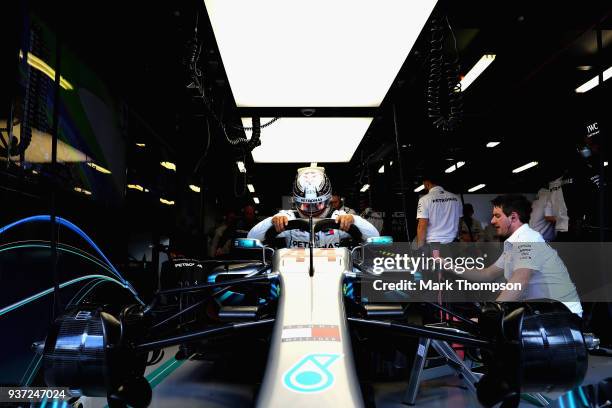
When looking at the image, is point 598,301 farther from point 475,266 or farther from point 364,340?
point 364,340

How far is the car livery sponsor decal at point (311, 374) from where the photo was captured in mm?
1330

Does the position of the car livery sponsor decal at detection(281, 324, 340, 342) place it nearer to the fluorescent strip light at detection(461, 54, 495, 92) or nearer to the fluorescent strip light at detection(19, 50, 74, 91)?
the fluorescent strip light at detection(19, 50, 74, 91)

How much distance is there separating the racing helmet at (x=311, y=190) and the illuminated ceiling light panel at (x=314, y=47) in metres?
1.01

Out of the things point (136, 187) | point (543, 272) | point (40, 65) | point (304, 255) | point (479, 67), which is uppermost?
point (479, 67)

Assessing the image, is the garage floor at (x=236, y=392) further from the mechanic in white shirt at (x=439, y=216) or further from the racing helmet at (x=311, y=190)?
the mechanic in white shirt at (x=439, y=216)

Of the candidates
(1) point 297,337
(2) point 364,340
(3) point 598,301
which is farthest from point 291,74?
(3) point 598,301

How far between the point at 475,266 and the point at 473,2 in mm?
2336

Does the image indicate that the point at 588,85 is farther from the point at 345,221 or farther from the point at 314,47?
the point at 345,221

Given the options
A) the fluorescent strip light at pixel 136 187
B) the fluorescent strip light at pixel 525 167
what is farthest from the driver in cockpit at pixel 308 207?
the fluorescent strip light at pixel 525 167

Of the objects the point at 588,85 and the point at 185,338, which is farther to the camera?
the point at 588,85

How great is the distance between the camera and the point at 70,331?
1.46 metres

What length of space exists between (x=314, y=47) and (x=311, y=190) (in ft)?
3.83

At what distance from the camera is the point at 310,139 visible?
226 inches

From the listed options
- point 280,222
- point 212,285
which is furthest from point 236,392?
point 212,285
